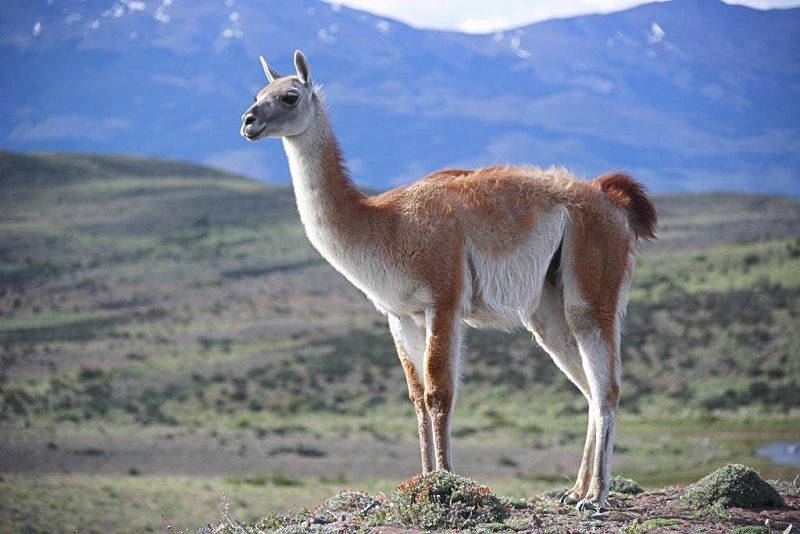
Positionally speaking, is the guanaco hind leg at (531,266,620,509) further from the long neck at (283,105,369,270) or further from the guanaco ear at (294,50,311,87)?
the guanaco ear at (294,50,311,87)

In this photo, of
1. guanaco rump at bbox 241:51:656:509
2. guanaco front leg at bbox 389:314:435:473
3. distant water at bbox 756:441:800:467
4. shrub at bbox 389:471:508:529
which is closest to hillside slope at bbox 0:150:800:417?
distant water at bbox 756:441:800:467

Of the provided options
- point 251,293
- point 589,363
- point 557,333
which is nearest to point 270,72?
point 557,333

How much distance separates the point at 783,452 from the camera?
78.4 ft

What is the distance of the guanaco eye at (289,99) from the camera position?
863cm

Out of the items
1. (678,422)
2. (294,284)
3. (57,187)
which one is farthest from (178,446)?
(57,187)

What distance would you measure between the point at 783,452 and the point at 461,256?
60.0 feet

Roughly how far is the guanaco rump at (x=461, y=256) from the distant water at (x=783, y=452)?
50.2 ft

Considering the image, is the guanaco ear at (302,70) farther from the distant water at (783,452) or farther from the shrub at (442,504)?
the distant water at (783,452)

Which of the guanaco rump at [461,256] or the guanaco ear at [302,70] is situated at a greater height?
the guanaco ear at [302,70]

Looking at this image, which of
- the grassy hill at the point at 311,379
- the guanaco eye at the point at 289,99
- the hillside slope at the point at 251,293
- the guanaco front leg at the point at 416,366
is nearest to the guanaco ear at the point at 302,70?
the guanaco eye at the point at 289,99

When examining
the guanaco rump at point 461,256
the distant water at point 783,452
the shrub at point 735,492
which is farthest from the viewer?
the distant water at point 783,452

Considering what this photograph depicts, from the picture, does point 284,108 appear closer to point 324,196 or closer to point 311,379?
point 324,196

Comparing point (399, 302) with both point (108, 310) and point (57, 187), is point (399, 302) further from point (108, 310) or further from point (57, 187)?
point (57, 187)

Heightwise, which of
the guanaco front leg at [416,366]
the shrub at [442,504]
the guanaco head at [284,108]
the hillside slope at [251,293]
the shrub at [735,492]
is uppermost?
the guanaco head at [284,108]
